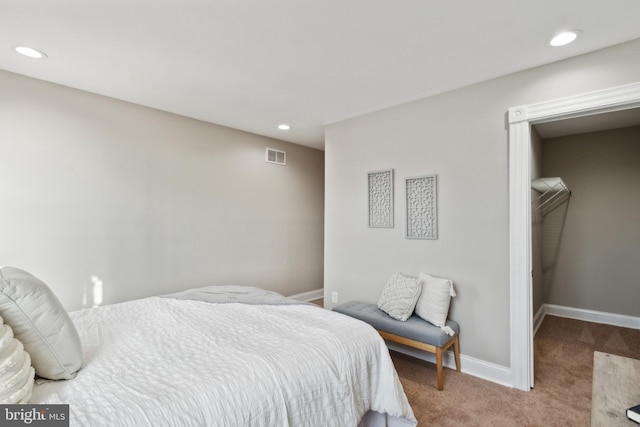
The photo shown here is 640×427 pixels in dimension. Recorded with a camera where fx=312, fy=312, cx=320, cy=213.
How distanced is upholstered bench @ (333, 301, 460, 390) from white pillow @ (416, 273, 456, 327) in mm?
62

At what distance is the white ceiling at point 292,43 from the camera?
5.77 ft

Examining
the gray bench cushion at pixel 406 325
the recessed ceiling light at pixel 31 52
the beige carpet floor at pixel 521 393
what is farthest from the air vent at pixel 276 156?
the beige carpet floor at pixel 521 393

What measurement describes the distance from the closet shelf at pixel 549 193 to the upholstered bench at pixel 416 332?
1.91m

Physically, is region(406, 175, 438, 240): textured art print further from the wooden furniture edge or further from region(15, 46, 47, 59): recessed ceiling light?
region(15, 46, 47, 59): recessed ceiling light

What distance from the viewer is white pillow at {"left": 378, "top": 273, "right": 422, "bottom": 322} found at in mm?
2713

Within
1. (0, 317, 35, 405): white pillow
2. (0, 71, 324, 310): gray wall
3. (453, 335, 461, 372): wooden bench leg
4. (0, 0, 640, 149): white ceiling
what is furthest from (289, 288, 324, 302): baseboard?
(0, 317, 35, 405): white pillow

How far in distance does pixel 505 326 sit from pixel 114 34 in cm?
352

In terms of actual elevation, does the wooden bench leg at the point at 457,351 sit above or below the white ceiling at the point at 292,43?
below

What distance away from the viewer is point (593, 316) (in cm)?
403

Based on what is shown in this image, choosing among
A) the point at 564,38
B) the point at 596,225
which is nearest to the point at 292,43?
the point at 564,38

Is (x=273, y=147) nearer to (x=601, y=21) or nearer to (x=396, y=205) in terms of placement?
(x=396, y=205)

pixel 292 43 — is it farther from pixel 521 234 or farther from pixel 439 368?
pixel 439 368

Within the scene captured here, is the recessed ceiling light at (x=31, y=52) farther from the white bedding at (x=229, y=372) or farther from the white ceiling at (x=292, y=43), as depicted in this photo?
the white bedding at (x=229, y=372)

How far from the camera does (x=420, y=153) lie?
3.04 m
